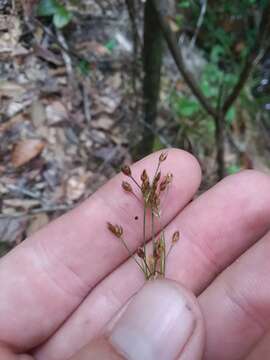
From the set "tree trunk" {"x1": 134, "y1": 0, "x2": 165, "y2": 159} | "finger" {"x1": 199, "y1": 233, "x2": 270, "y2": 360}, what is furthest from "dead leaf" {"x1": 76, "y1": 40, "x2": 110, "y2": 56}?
"finger" {"x1": 199, "y1": 233, "x2": 270, "y2": 360}

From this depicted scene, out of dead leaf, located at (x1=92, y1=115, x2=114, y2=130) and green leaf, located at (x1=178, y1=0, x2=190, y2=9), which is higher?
green leaf, located at (x1=178, y1=0, x2=190, y2=9)

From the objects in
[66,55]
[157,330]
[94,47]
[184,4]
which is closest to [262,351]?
[157,330]

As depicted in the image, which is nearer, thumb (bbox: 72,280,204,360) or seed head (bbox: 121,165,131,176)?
thumb (bbox: 72,280,204,360)

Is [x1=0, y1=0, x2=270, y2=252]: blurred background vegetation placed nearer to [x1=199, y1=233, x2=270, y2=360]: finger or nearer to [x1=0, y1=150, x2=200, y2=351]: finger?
[x1=0, y1=150, x2=200, y2=351]: finger

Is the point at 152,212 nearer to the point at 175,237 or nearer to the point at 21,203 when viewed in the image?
the point at 175,237

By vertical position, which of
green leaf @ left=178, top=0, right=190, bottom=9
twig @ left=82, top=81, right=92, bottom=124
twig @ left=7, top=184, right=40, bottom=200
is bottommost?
twig @ left=7, top=184, right=40, bottom=200

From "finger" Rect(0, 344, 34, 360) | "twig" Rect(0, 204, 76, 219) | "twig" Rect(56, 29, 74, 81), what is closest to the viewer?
"finger" Rect(0, 344, 34, 360)

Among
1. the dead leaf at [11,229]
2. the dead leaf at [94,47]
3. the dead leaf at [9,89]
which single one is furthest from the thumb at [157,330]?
the dead leaf at [94,47]
